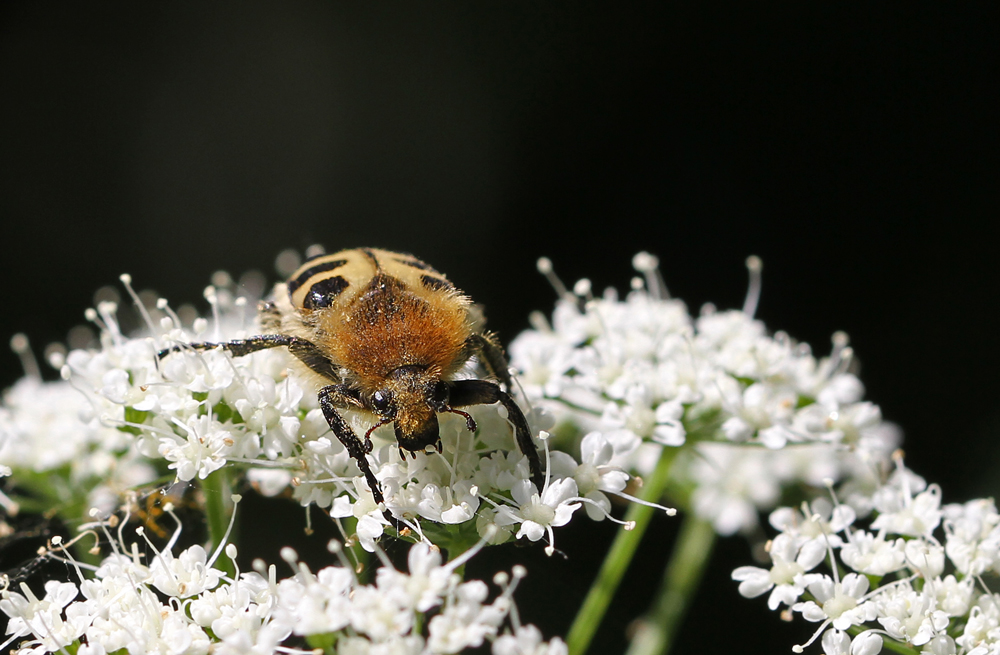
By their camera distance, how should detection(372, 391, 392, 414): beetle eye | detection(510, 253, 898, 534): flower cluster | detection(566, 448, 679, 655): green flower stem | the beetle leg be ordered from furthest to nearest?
detection(510, 253, 898, 534): flower cluster < detection(566, 448, 679, 655): green flower stem < the beetle leg < detection(372, 391, 392, 414): beetle eye

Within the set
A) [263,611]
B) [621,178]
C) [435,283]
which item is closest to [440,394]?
[435,283]

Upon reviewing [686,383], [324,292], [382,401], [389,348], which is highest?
[686,383]

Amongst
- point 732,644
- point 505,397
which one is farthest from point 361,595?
point 732,644

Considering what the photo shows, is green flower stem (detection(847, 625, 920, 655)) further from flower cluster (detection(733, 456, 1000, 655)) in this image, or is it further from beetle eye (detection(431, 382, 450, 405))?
beetle eye (detection(431, 382, 450, 405))

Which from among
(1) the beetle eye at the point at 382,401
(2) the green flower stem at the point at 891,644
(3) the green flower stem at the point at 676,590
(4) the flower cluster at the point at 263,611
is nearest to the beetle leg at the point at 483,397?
(1) the beetle eye at the point at 382,401

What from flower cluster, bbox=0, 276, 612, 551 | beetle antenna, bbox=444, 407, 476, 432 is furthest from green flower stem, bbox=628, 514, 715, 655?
beetle antenna, bbox=444, 407, 476, 432

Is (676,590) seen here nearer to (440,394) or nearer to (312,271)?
(440,394)
